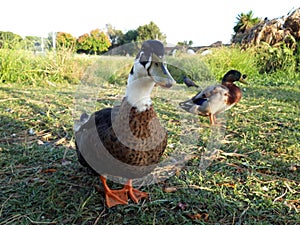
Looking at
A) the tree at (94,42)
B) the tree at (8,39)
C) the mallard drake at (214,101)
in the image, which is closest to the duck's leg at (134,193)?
the mallard drake at (214,101)

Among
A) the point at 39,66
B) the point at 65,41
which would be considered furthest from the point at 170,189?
the point at 65,41

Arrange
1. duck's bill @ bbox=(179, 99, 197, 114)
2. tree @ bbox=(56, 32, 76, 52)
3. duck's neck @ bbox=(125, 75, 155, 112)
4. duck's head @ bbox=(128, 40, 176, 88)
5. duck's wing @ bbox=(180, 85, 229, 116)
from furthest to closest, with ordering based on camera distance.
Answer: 1. tree @ bbox=(56, 32, 76, 52)
2. duck's bill @ bbox=(179, 99, 197, 114)
3. duck's wing @ bbox=(180, 85, 229, 116)
4. duck's neck @ bbox=(125, 75, 155, 112)
5. duck's head @ bbox=(128, 40, 176, 88)

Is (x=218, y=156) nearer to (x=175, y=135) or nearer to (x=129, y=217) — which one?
(x=175, y=135)

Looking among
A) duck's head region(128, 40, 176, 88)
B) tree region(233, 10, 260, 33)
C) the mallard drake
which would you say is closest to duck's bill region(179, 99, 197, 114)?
the mallard drake

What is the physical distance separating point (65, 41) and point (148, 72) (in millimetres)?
7990

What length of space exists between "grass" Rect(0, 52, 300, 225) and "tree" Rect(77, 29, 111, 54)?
4.29 metres

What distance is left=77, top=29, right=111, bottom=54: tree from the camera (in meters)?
7.74

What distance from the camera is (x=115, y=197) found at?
1804 mm

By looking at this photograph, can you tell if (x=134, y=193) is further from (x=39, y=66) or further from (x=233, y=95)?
(x=39, y=66)

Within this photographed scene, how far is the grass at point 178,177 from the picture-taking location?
1.69 meters

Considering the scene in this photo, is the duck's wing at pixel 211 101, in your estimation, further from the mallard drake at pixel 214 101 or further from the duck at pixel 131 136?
the duck at pixel 131 136

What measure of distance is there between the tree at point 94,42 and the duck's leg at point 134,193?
610 centimetres

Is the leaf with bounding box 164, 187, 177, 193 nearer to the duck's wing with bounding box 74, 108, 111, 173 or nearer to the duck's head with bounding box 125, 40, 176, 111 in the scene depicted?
the duck's wing with bounding box 74, 108, 111, 173

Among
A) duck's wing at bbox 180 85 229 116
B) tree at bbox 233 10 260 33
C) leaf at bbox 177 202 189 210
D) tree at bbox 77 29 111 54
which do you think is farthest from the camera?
tree at bbox 233 10 260 33
